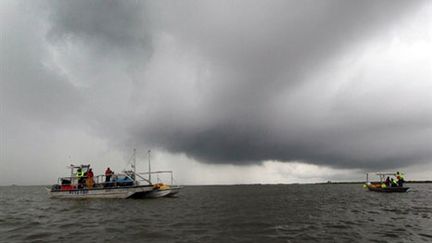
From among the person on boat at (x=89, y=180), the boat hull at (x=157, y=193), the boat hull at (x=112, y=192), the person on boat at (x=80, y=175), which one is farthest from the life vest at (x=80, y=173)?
the boat hull at (x=157, y=193)

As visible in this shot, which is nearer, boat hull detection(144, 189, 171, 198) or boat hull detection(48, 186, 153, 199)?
boat hull detection(48, 186, 153, 199)

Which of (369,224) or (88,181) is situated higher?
(88,181)

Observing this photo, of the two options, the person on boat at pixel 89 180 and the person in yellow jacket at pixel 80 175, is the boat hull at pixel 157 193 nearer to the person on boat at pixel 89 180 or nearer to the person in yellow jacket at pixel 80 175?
the person on boat at pixel 89 180

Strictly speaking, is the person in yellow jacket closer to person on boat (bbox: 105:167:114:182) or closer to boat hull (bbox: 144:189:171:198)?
person on boat (bbox: 105:167:114:182)

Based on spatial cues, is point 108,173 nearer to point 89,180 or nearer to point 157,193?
point 89,180

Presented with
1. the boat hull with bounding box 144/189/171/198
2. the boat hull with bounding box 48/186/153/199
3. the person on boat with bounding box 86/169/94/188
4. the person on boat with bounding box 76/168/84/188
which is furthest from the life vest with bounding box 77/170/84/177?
the boat hull with bounding box 144/189/171/198

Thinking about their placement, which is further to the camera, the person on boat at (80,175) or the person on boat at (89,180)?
the person on boat at (80,175)

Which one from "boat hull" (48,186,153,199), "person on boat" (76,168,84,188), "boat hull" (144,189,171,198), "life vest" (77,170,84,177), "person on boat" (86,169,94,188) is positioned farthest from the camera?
"life vest" (77,170,84,177)

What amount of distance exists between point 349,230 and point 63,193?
2018 inches

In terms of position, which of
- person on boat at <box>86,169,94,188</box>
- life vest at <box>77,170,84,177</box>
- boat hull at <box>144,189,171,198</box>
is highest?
life vest at <box>77,170,84,177</box>

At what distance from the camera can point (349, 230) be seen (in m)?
22.6

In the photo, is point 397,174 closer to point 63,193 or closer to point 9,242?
point 63,193

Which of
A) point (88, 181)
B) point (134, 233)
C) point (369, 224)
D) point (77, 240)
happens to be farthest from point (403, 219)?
point (88, 181)

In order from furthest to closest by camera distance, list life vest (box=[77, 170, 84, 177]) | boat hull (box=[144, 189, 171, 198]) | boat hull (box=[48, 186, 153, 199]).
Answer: life vest (box=[77, 170, 84, 177]) → boat hull (box=[144, 189, 171, 198]) → boat hull (box=[48, 186, 153, 199])
